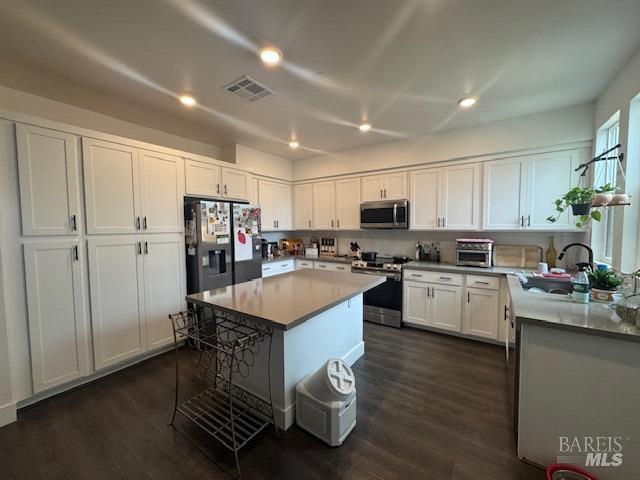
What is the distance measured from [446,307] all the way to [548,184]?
5.95 feet

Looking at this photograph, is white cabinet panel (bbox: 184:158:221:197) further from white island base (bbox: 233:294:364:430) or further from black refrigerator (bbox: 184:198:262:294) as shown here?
white island base (bbox: 233:294:364:430)

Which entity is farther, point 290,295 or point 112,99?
point 112,99

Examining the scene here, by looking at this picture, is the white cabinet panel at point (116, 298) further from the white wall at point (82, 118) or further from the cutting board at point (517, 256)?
the cutting board at point (517, 256)

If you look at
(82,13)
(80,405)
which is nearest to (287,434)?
(80,405)

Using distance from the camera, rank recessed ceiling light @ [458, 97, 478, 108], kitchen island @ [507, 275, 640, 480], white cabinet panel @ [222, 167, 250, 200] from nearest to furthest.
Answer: kitchen island @ [507, 275, 640, 480] → recessed ceiling light @ [458, 97, 478, 108] → white cabinet panel @ [222, 167, 250, 200]

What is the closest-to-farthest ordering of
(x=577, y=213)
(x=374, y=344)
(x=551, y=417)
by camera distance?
1. (x=551, y=417)
2. (x=577, y=213)
3. (x=374, y=344)

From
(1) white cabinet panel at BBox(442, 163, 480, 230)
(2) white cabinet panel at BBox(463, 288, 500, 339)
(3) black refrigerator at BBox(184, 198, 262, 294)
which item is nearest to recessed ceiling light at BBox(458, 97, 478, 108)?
(1) white cabinet panel at BBox(442, 163, 480, 230)

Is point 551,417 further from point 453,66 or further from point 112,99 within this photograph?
point 112,99

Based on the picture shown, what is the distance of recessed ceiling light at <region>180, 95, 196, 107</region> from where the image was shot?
251 centimetres

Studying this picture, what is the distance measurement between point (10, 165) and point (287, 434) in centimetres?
280

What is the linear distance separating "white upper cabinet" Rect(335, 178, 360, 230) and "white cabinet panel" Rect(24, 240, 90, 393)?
332cm

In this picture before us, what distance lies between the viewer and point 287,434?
1760mm

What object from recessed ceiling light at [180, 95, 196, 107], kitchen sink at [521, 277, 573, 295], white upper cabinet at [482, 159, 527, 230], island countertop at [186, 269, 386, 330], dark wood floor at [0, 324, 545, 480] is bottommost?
dark wood floor at [0, 324, 545, 480]

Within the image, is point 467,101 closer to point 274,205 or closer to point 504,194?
point 504,194
